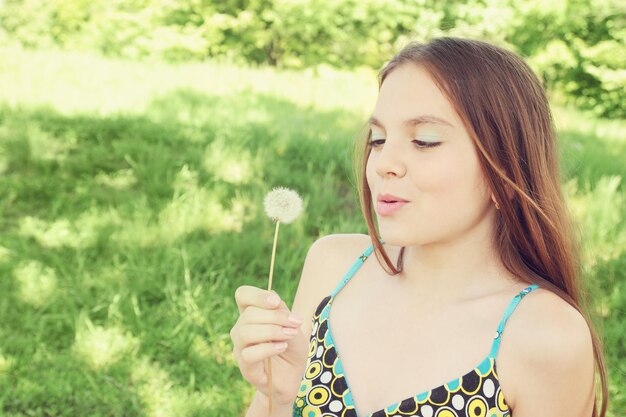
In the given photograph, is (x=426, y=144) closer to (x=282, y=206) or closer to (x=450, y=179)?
(x=450, y=179)

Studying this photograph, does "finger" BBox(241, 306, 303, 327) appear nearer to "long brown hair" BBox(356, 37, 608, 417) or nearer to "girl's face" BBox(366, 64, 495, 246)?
"girl's face" BBox(366, 64, 495, 246)

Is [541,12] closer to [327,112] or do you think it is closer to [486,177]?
[327,112]

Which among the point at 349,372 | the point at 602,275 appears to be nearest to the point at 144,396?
the point at 349,372

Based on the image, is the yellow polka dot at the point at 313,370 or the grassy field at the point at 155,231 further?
the grassy field at the point at 155,231

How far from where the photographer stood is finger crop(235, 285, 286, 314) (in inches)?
42.9

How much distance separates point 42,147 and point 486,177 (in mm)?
3374

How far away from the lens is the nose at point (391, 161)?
1.23 m

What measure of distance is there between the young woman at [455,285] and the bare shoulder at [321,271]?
2.8 inches

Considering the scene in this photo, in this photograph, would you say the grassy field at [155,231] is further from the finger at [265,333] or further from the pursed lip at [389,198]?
the finger at [265,333]

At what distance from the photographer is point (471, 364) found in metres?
1.26

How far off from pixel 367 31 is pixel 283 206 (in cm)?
1160

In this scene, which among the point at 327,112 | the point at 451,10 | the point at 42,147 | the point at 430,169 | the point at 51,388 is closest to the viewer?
the point at 430,169

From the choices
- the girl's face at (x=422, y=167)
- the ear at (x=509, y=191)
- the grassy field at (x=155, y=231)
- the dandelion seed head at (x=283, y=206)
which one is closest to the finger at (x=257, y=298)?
the dandelion seed head at (x=283, y=206)

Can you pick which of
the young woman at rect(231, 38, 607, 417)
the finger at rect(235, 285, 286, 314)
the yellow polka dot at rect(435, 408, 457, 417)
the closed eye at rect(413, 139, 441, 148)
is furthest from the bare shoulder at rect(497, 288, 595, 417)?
the finger at rect(235, 285, 286, 314)
